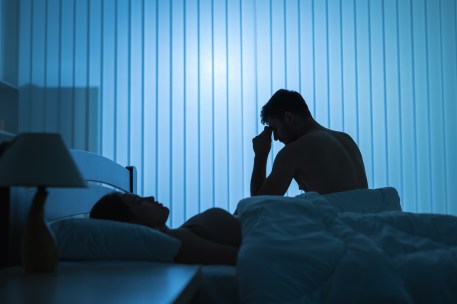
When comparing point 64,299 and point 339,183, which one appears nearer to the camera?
point 64,299

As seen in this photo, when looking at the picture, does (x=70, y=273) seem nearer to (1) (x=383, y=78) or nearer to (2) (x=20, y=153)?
(2) (x=20, y=153)

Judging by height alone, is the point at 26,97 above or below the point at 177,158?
above

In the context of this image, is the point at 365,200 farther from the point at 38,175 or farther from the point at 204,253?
the point at 38,175

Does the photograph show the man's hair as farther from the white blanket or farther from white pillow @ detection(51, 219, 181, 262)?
white pillow @ detection(51, 219, 181, 262)

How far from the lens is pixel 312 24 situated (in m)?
3.65

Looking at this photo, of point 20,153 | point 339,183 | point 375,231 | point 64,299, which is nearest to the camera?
point 64,299

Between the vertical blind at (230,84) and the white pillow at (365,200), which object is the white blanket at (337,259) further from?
the vertical blind at (230,84)

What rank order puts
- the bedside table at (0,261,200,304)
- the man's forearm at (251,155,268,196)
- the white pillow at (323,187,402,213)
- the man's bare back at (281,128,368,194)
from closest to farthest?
the bedside table at (0,261,200,304)
the white pillow at (323,187,402,213)
the man's bare back at (281,128,368,194)
the man's forearm at (251,155,268,196)

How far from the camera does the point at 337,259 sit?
1444mm

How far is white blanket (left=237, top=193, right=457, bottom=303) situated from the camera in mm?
1380

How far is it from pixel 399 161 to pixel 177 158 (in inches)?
53.0

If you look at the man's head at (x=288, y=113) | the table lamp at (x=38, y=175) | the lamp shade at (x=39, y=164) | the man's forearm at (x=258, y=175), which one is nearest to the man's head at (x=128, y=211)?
the table lamp at (x=38, y=175)

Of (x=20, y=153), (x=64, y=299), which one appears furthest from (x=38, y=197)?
(x=64, y=299)

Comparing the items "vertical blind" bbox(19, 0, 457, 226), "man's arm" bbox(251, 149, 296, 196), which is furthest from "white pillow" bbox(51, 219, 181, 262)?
"vertical blind" bbox(19, 0, 457, 226)
